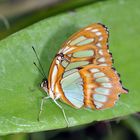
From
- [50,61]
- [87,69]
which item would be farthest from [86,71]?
[50,61]

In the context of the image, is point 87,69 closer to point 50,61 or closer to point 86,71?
point 86,71

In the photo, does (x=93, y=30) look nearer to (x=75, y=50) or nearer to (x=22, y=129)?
(x=75, y=50)
